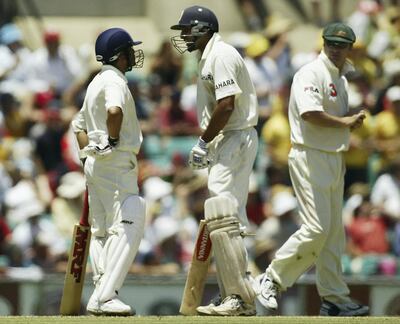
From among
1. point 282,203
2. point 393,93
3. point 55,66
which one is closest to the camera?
point 282,203

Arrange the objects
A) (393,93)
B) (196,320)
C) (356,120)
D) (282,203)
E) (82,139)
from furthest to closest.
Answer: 1. (393,93)
2. (282,203)
3. (82,139)
4. (356,120)
5. (196,320)

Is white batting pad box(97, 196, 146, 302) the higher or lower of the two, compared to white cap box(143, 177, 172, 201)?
higher

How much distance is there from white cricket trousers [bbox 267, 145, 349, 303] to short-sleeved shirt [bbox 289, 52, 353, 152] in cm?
8

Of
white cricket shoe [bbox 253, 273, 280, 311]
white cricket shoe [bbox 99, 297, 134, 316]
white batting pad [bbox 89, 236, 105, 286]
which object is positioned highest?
white batting pad [bbox 89, 236, 105, 286]

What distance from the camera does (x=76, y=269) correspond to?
40.4ft

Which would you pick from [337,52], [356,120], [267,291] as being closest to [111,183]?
[267,291]

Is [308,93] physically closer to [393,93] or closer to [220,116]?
[220,116]

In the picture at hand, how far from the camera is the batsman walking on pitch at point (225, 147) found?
1166cm

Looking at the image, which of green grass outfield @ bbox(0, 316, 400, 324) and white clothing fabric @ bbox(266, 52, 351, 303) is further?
white clothing fabric @ bbox(266, 52, 351, 303)

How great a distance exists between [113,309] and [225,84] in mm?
1686

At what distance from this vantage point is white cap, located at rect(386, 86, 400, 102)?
17.5 m

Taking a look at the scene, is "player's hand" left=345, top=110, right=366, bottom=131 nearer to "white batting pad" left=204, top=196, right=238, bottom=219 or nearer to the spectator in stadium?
"white batting pad" left=204, top=196, right=238, bottom=219

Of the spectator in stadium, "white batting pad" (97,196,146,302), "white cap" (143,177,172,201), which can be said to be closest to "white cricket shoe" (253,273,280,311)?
"white batting pad" (97,196,146,302)

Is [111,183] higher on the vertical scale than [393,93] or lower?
higher
